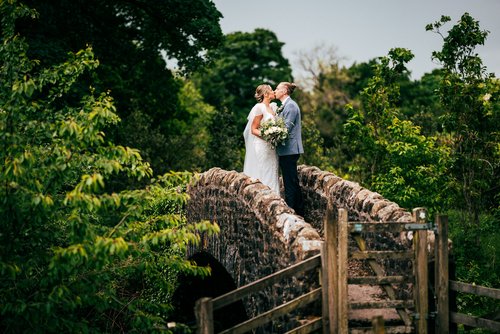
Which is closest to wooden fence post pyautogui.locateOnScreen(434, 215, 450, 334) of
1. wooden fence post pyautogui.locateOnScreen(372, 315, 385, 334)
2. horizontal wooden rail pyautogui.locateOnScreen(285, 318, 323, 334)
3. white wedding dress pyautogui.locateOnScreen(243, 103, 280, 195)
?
horizontal wooden rail pyautogui.locateOnScreen(285, 318, 323, 334)

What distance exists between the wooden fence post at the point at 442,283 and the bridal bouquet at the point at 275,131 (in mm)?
4198

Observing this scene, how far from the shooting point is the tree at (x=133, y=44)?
18.6 m

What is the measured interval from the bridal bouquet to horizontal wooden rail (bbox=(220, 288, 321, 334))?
422 centimetres

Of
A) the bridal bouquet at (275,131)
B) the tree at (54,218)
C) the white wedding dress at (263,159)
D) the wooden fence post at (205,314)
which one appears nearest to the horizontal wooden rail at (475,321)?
the wooden fence post at (205,314)

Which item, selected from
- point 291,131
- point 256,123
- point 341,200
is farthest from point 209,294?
point 341,200

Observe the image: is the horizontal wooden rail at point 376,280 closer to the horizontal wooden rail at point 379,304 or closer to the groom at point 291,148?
the horizontal wooden rail at point 379,304

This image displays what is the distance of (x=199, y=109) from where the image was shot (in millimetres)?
41250

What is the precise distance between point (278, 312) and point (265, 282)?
40cm

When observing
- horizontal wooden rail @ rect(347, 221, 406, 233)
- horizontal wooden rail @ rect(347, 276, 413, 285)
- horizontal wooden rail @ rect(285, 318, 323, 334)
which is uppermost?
horizontal wooden rail @ rect(347, 221, 406, 233)

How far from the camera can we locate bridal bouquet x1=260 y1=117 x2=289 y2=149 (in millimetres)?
11125

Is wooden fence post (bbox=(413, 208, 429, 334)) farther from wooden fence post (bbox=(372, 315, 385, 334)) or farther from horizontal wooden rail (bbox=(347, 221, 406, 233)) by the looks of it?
wooden fence post (bbox=(372, 315, 385, 334))

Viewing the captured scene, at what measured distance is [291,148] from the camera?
37.0 ft

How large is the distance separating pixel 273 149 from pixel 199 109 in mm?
29850

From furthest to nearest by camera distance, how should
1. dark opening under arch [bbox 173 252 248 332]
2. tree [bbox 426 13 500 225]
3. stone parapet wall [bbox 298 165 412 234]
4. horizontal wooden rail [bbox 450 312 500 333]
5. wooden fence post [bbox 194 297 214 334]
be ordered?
dark opening under arch [bbox 173 252 248 332], tree [bbox 426 13 500 225], stone parapet wall [bbox 298 165 412 234], horizontal wooden rail [bbox 450 312 500 333], wooden fence post [bbox 194 297 214 334]
